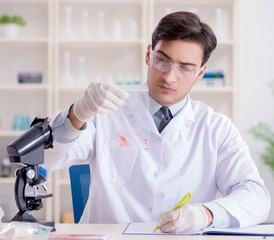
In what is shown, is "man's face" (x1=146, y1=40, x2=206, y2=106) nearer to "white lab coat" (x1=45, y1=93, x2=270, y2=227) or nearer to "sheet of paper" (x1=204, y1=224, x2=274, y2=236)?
"white lab coat" (x1=45, y1=93, x2=270, y2=227)

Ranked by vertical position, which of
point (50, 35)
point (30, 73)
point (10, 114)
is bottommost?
point (10, 114)

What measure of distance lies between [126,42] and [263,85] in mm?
1147

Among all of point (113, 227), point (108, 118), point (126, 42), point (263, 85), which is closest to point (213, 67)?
point (263, 85)

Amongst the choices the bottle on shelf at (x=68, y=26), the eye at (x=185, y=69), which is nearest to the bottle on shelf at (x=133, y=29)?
the bottle on shelf at (x=68, y=26)

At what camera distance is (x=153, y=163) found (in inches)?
82.7

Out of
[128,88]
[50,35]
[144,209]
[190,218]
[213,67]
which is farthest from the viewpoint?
[213,67]

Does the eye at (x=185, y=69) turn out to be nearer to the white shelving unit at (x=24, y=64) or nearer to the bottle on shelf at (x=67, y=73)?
the bottle on shelf at (x=67, y=73)

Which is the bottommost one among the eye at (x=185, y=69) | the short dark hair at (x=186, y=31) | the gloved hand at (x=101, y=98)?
the gloved hand at (x=101, y=98)

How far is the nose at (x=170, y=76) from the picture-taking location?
2.01m

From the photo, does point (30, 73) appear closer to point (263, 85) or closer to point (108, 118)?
point (263, 85)

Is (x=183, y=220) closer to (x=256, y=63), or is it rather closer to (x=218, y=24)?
(x=218, y=24)

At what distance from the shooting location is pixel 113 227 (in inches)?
69.8

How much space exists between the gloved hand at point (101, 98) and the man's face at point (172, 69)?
12.6 inches

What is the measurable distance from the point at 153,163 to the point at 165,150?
2.5 inches
